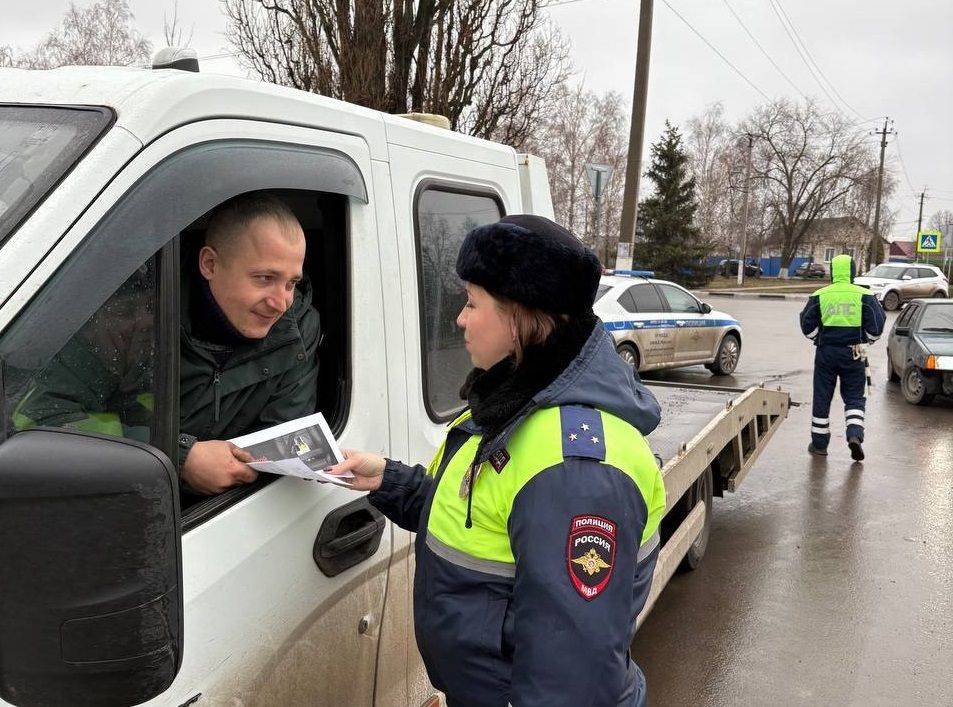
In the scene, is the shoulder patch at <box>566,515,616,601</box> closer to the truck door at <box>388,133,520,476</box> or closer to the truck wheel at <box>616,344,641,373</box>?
the truck door at <box>388,133,520,476</box>

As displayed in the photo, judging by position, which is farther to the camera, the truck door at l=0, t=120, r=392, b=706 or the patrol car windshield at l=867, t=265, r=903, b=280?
the patrol car windshield at l=867, t=265, r=903, b=280

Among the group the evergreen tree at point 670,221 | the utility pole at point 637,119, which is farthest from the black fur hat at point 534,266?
the evergreen tree at point 670,221

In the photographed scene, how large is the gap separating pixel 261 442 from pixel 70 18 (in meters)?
17.3

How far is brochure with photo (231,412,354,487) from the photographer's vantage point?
5.16 ft

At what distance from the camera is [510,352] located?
5.27 feet

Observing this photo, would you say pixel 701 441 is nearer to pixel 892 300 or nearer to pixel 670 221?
pixel 892 300

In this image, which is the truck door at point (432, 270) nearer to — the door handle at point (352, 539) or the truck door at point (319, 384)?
the truck door at point (319, 384)

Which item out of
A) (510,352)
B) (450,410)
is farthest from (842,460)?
(510,352)

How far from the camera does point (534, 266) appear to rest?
1.52 m

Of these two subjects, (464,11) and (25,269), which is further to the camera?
(464,11)

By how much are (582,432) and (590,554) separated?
0.70 ft

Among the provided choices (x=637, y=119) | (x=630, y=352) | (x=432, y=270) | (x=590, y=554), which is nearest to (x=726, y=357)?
(x=630, y=352)

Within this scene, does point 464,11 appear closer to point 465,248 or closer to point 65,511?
point 465,248

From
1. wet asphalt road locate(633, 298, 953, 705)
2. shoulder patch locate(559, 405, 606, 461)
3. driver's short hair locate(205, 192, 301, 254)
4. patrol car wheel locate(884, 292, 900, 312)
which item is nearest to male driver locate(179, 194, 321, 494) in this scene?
driver's short hair locate(205, 192, 301, 254)
